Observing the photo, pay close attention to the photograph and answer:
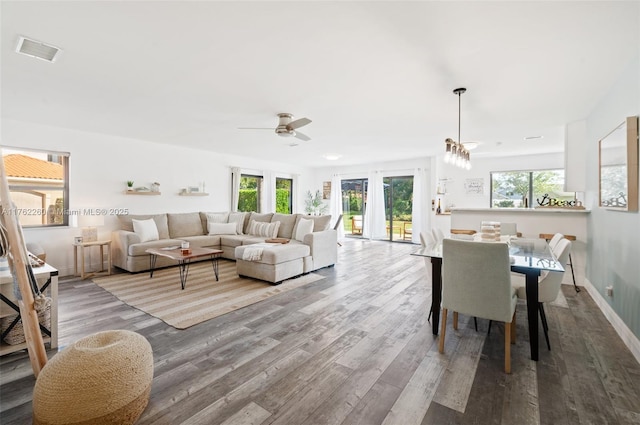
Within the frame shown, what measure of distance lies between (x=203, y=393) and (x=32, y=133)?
5080mm

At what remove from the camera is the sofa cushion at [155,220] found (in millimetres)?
5133

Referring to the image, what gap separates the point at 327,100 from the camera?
3.37 m

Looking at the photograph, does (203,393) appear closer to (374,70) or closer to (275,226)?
(374,70)

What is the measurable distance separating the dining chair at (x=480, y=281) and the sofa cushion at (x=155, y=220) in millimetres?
5237

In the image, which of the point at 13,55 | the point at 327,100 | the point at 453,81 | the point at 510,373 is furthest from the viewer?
the point at 327,100

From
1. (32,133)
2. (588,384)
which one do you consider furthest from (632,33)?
(32,133)

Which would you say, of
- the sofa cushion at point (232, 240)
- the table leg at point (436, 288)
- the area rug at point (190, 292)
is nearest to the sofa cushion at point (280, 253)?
the area rug at point (190, 292)

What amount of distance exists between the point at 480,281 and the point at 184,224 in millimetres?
5573

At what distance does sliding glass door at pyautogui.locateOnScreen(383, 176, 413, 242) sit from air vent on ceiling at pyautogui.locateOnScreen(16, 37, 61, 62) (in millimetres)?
7369

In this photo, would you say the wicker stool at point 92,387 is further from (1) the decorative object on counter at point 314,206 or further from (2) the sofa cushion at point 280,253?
(1) the decorative object on counter at point 314,206

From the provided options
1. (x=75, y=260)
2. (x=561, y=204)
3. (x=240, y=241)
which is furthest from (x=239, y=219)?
(x=561, y=204)

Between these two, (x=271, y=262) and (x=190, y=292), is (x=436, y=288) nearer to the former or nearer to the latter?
(x=271, y=262)

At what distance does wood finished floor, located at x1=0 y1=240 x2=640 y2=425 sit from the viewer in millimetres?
1597

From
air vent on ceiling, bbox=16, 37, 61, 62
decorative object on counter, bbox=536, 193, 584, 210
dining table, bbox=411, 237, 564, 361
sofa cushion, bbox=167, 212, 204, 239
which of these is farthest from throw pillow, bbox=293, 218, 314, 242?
decorative object on counter, bbox=536, 193, 584, 210
